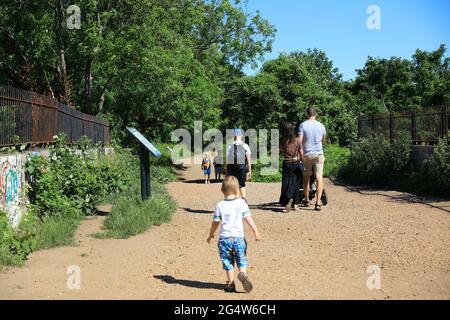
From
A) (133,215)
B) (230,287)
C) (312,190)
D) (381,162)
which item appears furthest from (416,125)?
(230,287)

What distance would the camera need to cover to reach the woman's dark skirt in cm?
1122

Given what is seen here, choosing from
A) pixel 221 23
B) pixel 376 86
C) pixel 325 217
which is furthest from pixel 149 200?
pixel 376 86

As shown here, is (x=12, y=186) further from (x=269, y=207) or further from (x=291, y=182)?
(x=269, y=207)

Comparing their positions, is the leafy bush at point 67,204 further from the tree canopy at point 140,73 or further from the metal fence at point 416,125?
the tree canopy at point 140,73

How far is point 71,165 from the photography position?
35.8 feet

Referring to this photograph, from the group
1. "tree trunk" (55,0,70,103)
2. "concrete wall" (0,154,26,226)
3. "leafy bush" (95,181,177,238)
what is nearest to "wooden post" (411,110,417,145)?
"leafy bush" (95,181,177,238)

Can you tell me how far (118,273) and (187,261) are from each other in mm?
973

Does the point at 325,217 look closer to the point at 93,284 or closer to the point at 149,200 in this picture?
the point at 149,200

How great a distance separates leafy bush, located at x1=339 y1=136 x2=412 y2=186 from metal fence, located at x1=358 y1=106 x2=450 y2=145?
561 millimetres

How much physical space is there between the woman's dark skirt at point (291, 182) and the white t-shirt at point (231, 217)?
5.29 meters

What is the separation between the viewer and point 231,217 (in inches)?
233

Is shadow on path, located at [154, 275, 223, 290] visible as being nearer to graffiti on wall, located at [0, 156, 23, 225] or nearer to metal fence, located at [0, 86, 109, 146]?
graffiti on wall, located at [0, 156, 23, 225]
